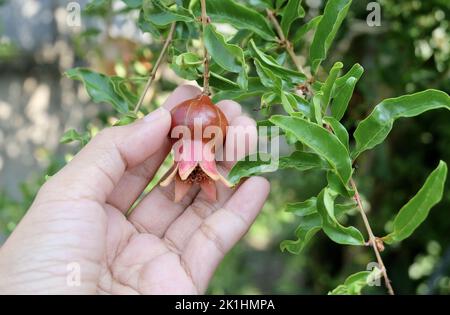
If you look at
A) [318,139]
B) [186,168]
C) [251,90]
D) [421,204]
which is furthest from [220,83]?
[421,204]

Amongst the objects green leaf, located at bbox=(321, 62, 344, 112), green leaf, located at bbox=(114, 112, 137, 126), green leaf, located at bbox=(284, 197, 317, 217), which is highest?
green leaf, located at bbox=(321, 62, 344, 112)

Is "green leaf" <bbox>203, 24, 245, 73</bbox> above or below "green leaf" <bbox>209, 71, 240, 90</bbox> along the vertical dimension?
above

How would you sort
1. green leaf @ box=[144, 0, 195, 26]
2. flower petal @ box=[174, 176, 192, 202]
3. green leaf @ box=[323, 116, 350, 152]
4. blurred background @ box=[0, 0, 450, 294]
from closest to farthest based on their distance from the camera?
1. green leaf @ box=[323, 116, 350, 152]
2. green leaf @ box=[144, 0, 195, 26]
3. flower petal @ box=[174, 176, 192, 202]
4. blurred background @ box=[0, 0, 450, 294]

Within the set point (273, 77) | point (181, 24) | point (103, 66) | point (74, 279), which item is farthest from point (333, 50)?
point (74, 279)

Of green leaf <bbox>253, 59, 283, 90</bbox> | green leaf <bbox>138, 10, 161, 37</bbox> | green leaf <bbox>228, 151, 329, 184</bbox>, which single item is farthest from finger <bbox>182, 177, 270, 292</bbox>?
green leaf <bbox>138, 10, 161, 37</bbox>

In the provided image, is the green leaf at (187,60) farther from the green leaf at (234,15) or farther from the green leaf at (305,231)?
the green leaf at (305,231)

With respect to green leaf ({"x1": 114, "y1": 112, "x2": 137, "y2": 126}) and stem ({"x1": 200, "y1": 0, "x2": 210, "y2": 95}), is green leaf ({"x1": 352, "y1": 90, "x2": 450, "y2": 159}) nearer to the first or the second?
stem ({"x1": 200, "y1": 0, "x2": 210, "y2": 95})
